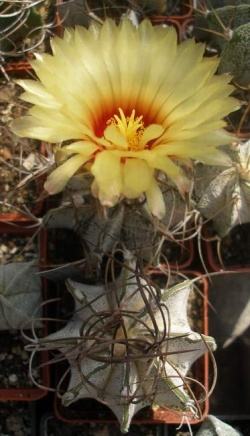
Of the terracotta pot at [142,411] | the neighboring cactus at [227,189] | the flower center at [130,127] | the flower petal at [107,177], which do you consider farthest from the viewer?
the terracotta pot at [142,411]

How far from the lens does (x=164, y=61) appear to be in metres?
0.98

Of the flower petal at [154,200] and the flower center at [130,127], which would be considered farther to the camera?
the flower center at [130,127]

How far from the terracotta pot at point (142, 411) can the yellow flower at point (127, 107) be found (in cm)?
36

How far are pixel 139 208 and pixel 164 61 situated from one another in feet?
0.68

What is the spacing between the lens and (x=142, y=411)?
128 centimetres

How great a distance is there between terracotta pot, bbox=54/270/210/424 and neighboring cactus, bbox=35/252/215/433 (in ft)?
0.48

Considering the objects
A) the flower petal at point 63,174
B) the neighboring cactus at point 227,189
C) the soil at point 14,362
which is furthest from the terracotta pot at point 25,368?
the flower petal at point 63,174

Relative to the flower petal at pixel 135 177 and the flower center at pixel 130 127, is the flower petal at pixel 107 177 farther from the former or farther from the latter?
the flower center at pixel 130 127

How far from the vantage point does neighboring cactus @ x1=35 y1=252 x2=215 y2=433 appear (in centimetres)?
104

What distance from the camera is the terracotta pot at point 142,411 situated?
1258 mm

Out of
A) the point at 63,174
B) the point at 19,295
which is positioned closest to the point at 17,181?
the point at 19,295

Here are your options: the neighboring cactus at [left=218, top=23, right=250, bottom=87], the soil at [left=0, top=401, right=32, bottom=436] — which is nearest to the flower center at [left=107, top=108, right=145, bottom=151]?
the neighboring cactus at [left=218, top=23, right=250, bottom=87]

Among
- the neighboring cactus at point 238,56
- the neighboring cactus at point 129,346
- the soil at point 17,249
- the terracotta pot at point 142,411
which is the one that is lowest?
the terracotta pot at point 142,411

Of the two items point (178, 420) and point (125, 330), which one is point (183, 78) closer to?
point (125, 330)
